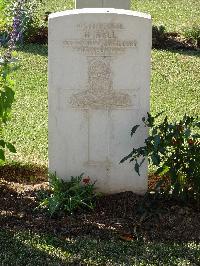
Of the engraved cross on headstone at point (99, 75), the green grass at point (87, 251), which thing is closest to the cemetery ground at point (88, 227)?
the green grass at point (87, 251)

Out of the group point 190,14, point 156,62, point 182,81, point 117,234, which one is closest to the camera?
point 117,234

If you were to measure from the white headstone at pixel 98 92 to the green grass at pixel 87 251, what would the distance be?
2.68 feet

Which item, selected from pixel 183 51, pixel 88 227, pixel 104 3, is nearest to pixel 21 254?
pixel 88 227

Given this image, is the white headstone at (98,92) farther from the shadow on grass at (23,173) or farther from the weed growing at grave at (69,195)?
the shadow on grass at (23,173)

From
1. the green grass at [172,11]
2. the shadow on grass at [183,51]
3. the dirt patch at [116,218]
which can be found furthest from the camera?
the green grass at [172,11]

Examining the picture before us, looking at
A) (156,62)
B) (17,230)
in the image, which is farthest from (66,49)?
(156,62)

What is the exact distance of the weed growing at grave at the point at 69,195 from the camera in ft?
18.3

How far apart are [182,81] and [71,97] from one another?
465 centimetres

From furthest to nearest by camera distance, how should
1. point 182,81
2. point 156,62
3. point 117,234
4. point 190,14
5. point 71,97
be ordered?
point 190,14
point 156,62
point 182,81
point 71,97
point 117,234

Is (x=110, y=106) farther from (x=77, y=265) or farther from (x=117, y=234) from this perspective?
(x=77, y=265)

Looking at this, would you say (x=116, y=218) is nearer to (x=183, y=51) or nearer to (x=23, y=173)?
(x=23, y=173)

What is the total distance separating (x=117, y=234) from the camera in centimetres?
533

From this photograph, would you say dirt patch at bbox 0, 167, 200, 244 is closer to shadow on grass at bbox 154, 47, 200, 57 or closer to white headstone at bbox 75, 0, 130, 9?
white headstone at bbox 75, 0, 130, 9

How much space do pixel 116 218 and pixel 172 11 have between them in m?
9.96
